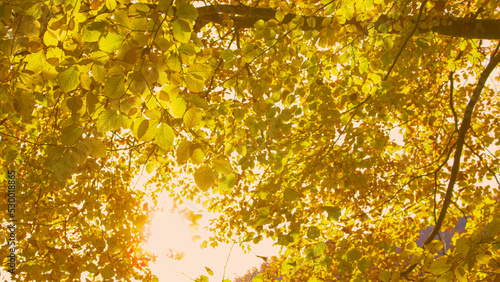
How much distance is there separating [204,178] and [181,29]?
24.4 inches

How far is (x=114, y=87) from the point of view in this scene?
1.20 m

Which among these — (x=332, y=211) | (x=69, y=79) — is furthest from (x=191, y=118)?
(x=332, y=211)

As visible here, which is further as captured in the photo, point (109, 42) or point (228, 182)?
point (228, 182)

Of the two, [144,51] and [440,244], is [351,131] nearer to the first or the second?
[440,244]

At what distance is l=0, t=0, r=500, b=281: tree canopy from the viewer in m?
1.30

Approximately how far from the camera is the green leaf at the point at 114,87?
3.90 feet

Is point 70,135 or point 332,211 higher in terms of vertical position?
point 70,135

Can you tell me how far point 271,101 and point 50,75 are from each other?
5.03 feet

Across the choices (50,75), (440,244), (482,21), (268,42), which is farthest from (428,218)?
(50,75)

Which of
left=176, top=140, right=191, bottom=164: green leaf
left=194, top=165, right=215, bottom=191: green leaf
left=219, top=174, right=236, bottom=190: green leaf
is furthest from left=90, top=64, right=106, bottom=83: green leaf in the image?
left=219, top=174, right=236, bottom=190: green leaf

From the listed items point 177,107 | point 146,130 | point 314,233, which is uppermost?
point 177,107

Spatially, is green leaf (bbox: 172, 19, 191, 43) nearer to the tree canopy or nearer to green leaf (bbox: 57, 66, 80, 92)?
the tree canopy

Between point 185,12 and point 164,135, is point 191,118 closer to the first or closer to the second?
point 164,135

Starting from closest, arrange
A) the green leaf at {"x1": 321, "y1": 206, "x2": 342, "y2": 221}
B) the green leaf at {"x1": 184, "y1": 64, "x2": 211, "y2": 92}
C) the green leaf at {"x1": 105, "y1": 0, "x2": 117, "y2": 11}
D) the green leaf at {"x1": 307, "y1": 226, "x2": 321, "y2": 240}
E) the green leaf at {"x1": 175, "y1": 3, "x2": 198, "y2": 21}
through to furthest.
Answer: the green leaf at {"x1": 175, "y1": 3, "x2": 198, "y2": 21} < the green leaf at {"x1": 184, "y1": 64, "x2": 211, "y2": 92} < the green leaf at {"x1": 105, "y1": 0, "x2": 117, "y2": 11} < the green leaf at {"x1": 307, "y1": 226, "x2": 321, "y2": 240} < the green leaf at {"x1": 321, "y1": 206, "x2": 342, "y2": 221}
